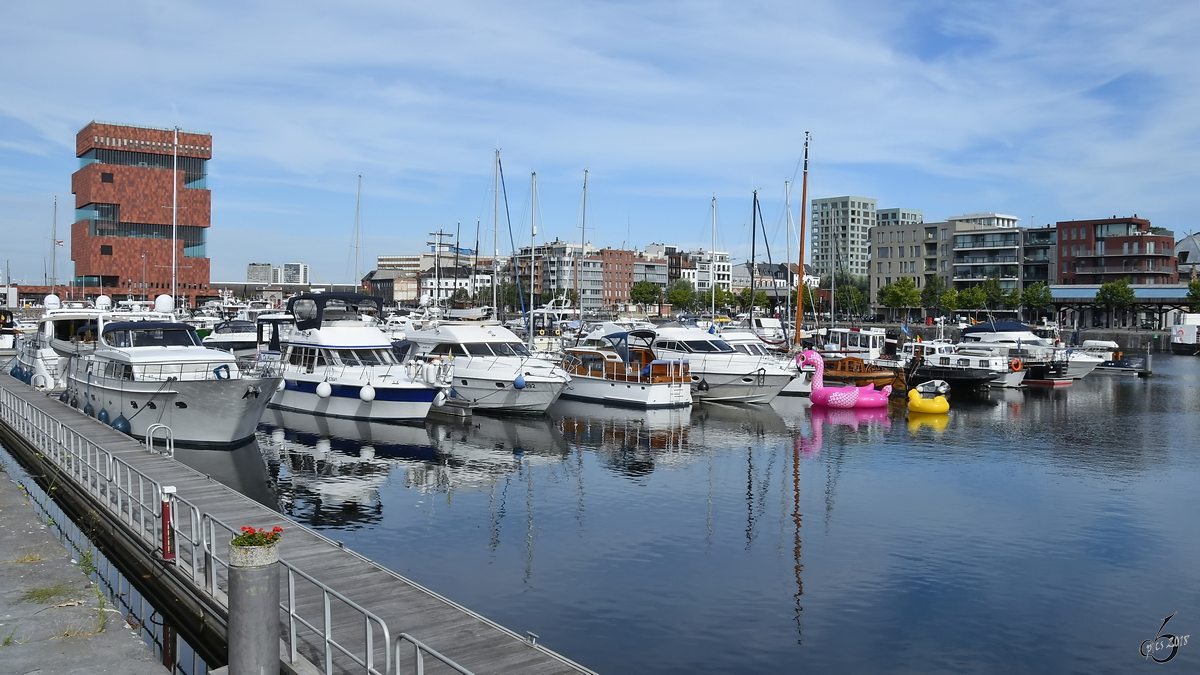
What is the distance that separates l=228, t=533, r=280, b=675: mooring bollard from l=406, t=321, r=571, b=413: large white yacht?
2693 cm

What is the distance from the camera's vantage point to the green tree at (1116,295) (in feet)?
363

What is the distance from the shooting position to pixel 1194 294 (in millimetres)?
109375

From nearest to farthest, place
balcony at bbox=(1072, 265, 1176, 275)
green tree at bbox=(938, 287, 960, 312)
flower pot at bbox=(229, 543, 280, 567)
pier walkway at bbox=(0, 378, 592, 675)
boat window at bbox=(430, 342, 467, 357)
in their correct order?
1. flower pot at bbox=(229, 543, 280, 567)
2. pier walkway at bbox=(0, 378, 592, 675)
3. boat window at bbox=(430, 342, 467, 357)
4. balcony at bbox=(1072, 265, 1176, 275)
5. green tree at bbox=(938, 287, 960, 312)

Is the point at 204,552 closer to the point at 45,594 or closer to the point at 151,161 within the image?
the point at 45,594

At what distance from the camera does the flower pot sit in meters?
9.39

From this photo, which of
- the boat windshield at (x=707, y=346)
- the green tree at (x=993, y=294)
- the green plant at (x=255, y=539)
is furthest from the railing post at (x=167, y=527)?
the green tree at (x=993, y=294)

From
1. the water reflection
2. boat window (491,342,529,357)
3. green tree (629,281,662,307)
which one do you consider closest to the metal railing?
the water reflection

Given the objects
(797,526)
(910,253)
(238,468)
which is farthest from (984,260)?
(238,468)

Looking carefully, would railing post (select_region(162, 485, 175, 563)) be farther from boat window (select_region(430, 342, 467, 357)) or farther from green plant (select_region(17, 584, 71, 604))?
boat window (select_region(430, 342, 467, 357))

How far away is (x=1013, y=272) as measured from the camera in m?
132

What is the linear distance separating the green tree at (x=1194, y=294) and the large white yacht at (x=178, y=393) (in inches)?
4458

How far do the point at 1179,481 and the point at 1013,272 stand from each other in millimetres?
114181

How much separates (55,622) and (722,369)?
3443 centimetres

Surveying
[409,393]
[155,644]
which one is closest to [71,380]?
[409,393]
